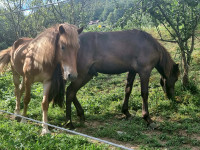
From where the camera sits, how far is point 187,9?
23.4 ft

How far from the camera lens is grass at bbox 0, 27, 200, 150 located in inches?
143

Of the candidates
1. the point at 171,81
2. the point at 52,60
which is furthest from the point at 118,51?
the point at 171,81

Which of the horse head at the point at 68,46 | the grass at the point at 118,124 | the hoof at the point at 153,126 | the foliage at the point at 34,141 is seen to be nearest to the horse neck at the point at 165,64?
the grass at the point at 118,124

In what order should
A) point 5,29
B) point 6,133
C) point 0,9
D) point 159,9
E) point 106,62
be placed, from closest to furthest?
point 6,133 → point 106,62 → point 159,9 → point 0,9 → point 5,29

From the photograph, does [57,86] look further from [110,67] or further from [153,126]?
[153,126]

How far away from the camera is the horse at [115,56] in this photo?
5.11 metres

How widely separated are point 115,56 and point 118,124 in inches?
63.2

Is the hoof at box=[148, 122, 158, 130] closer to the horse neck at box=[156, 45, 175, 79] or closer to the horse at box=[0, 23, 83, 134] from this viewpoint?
the horse neck at box=[156, 45, 175, 79]

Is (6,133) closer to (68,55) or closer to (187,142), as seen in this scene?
(68,55)

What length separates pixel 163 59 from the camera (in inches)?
227

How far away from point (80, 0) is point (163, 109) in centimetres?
792

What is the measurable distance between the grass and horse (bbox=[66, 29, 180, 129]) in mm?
450

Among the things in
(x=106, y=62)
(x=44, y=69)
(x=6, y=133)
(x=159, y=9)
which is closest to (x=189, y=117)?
(x=106, y=62)

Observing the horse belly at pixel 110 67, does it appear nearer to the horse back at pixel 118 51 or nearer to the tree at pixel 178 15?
the horse back at pixel 118 51
